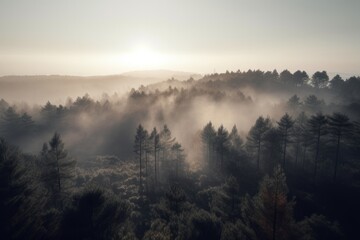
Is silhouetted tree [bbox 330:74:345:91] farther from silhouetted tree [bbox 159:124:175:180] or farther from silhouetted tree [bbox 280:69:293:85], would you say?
silhouetted tree [bbox 159:124:175:180]

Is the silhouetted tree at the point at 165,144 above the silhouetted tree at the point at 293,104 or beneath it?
beneath

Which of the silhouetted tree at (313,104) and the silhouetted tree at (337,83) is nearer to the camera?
the silhouetted tree at (313,104)

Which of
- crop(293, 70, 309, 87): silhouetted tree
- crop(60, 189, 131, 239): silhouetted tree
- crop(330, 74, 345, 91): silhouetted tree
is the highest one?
crop(293, 70, 309, 87): silhouetted tree

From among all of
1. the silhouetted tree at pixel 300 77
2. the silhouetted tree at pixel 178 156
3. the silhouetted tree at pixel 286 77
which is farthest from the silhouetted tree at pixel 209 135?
the silhouetted tree at pixel 286 77

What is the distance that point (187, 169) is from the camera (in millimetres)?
64250

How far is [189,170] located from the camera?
6372 cm

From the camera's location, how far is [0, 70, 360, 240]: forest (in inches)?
837

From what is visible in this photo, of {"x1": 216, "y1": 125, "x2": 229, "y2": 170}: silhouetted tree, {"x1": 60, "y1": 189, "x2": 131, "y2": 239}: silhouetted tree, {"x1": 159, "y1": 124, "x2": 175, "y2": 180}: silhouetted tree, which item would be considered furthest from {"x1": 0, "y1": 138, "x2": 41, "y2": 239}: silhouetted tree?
{"x1": 216, "y1": 125, "x2": 229, "y2": 170}: silhouetted tree

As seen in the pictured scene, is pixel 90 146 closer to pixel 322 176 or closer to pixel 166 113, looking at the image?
pixel 166 113

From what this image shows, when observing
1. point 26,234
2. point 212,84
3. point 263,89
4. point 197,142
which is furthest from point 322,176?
point 212,84

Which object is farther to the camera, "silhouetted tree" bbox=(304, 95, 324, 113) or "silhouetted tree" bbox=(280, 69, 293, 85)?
"silhouetted tree" bbox=(280, 69, 293, 85)

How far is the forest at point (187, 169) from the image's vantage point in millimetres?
21250

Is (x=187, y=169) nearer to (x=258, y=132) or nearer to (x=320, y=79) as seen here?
(x=258, y=132)

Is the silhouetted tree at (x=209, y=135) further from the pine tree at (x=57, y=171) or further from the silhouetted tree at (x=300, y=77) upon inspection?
the silhouetted tree at (x=300, y=77)
